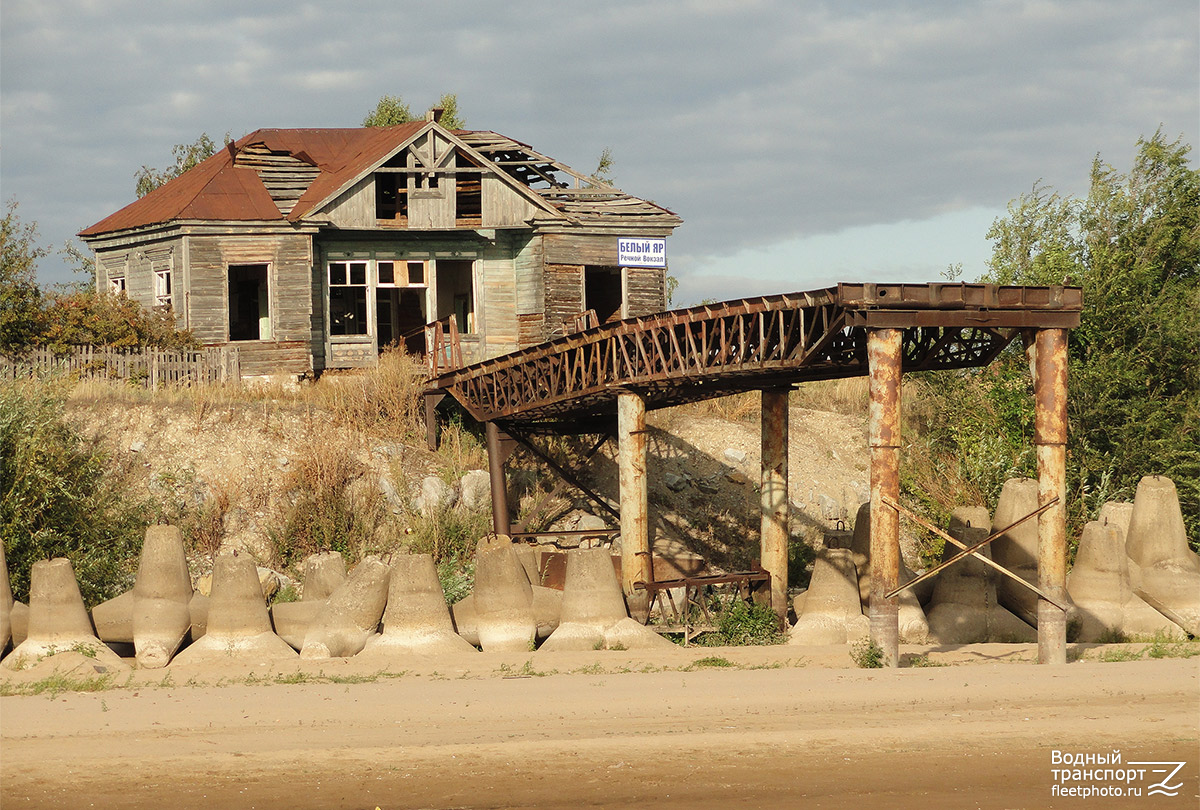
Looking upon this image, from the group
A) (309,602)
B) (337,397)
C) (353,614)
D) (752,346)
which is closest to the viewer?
(353,614)

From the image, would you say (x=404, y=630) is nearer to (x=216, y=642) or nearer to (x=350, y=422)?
(x=216, y=642)

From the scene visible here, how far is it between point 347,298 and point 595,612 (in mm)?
22224

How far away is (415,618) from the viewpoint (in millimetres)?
19453

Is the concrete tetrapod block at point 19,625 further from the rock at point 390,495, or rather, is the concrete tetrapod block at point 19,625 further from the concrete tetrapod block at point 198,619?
the rock at point 390,495

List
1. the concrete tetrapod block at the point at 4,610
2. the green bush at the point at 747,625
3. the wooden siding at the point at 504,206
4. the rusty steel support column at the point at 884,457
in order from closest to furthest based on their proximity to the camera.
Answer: the rusty steel support column at the point at 884,457
the concrete tetrapod block at the point at 4,610
the green bush at the point at 747,625
the wooden siding at the point at 504,206

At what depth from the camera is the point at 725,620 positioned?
21594mm

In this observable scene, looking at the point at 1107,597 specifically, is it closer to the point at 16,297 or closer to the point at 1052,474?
the point at 1052,474

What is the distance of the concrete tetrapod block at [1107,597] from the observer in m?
21.0

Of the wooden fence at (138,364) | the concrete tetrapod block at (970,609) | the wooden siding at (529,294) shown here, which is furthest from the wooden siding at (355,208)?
the concrete tetrapod block at (970,609)

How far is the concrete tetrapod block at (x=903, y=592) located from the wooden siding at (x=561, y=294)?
41.1 feet

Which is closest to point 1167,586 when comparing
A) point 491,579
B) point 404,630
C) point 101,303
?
point 491,579

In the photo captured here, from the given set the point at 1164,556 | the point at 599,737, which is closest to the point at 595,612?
the point at 599,737

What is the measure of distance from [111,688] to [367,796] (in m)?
5.69

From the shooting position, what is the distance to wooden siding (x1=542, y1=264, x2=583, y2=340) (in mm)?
34125
